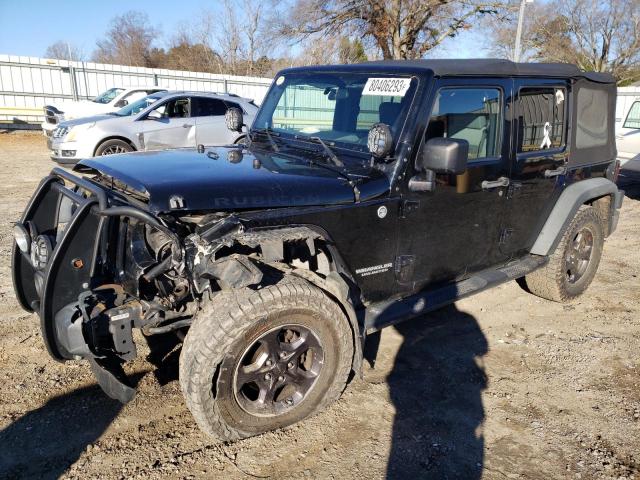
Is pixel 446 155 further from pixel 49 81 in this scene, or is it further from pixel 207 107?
pixel 49 81

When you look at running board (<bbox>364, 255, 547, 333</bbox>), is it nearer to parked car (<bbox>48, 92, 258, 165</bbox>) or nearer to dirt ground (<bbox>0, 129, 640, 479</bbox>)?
dirt ground (<bbox>0, 129, 640, 479</bbox>)

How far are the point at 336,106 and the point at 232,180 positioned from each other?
4.02ft

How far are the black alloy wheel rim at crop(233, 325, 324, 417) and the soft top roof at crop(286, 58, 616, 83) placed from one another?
5.98 ft

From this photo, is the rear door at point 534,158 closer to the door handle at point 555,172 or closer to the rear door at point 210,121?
the door handle at point 555,172

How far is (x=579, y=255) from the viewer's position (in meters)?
4.82

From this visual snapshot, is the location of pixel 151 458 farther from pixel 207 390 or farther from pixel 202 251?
pixel 202 251

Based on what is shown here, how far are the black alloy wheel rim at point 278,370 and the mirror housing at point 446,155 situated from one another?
1.18m

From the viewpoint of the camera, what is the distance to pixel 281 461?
8.79ft

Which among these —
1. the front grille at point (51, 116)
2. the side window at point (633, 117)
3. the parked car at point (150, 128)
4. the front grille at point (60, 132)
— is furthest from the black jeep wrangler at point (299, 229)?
the front grille at point (51, 116)

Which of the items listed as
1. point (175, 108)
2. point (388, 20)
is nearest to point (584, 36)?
point (388, 20)

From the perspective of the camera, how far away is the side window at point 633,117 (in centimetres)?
1090

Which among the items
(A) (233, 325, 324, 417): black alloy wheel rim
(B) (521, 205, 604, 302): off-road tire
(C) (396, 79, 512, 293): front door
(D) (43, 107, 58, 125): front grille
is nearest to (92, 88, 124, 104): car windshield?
(D) (43, 107, 58, 125): front grille

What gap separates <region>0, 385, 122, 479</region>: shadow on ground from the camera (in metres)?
2.57

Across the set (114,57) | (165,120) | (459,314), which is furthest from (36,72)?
(114,57)
